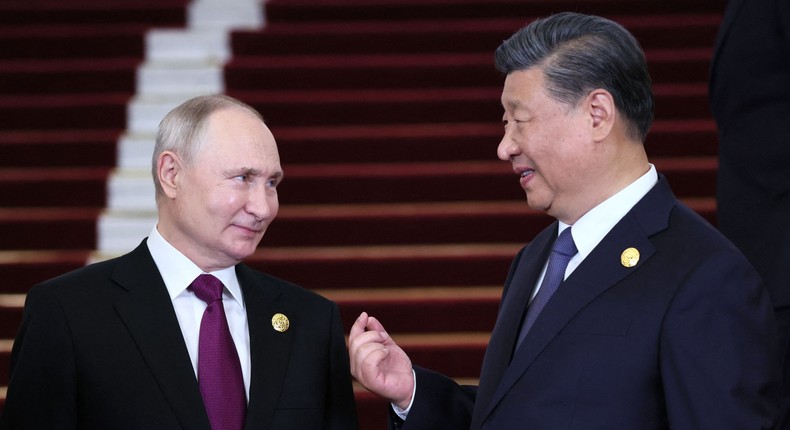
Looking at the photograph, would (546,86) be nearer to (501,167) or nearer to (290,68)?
(501,167)

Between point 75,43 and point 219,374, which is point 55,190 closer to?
point 75,43

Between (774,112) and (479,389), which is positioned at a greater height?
(774,112)

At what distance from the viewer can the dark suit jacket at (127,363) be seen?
2.06 meters

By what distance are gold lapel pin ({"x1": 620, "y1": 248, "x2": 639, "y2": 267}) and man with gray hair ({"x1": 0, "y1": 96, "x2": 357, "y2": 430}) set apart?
2.08 ft

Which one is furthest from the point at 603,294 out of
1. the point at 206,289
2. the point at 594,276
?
the point at 206,289

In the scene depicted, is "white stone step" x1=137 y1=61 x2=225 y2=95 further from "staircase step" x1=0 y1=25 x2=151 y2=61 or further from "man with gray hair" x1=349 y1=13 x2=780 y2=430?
"man with gray hair" x1=349 y1=13 x2=780 y2=430

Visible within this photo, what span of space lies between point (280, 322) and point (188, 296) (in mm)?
180

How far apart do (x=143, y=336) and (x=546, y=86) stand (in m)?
0.84

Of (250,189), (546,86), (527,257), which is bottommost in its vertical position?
(527,257)

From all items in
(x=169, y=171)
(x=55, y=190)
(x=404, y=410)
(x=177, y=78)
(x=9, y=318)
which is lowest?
(x=9, y=318)

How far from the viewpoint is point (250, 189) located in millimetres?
2207

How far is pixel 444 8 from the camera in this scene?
5.79m

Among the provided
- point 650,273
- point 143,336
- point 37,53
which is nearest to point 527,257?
point 650,273

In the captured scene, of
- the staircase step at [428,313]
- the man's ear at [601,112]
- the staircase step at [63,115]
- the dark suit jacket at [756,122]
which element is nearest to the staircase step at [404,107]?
the staircase step at [63,115]
